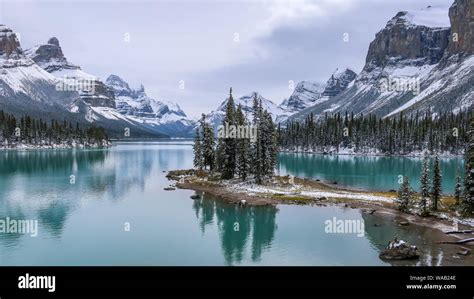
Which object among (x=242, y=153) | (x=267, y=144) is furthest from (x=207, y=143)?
(x=267, y=144)

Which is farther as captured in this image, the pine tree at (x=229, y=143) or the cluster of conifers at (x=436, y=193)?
the pine tree at (x=229, y=143)

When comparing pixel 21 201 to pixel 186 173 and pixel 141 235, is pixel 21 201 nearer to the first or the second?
pixel 141 235

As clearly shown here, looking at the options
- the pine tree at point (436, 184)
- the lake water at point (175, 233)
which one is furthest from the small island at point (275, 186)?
the lake water at point (175, 233)

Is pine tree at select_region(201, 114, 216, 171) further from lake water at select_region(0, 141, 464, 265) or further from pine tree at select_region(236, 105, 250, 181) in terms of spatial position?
lake water at select_region(0, 141, 464, 265)

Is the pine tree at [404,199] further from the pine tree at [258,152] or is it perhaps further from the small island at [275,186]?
the pine tree at [258,152]

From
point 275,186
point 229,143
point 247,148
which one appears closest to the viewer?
point 275,186

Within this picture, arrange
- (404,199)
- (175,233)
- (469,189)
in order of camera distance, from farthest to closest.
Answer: (404,199) → (469,189) → (175,233)

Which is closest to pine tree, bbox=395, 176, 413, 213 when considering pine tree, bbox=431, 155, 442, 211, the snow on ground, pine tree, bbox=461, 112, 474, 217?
pine tree, bbox=431, 155, 442, 211

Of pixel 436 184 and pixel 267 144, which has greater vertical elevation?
pixel 267 144

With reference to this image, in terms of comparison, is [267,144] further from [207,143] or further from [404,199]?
[404,199]

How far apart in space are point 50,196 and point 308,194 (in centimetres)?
4800

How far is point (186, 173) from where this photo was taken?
112312 millimetres
